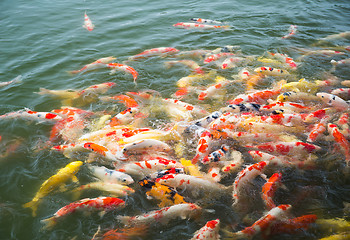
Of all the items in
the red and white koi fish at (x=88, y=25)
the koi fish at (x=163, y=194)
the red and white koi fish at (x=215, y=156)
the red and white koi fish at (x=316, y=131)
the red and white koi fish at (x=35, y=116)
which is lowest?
the koi fish at (x=163, y=194)

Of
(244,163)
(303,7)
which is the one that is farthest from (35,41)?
(303,7)

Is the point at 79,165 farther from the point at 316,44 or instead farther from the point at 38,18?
the point at 38,18

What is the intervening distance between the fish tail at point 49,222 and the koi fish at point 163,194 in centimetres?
148

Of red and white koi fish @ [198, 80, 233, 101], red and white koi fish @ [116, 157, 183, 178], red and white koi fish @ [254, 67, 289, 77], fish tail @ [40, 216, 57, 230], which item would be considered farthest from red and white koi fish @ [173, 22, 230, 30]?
fish tail @ [40, 216, 57, 230]

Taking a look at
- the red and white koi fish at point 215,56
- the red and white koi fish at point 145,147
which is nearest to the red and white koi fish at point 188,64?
the red and white koi fish at point 215,56

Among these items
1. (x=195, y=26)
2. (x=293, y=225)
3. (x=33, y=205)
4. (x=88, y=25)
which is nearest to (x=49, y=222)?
(x=33, y=205)

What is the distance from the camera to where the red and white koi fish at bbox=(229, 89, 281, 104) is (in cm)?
611

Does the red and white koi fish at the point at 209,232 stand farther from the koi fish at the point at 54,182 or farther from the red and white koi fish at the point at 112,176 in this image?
the koi fish at the point at 54,182

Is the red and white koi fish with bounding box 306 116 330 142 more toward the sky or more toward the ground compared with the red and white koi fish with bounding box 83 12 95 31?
more toward the ground

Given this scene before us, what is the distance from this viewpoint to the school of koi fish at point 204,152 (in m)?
3.82

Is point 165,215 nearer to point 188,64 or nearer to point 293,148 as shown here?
point 293,148

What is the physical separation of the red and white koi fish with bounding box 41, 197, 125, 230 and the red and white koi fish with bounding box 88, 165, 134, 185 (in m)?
0.42

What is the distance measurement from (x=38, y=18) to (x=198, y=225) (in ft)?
42.5

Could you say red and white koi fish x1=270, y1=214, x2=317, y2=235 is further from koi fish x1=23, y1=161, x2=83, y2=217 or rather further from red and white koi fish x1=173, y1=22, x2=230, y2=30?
red and white koi fish x1=173, y1=22, x2=230, y2=30
